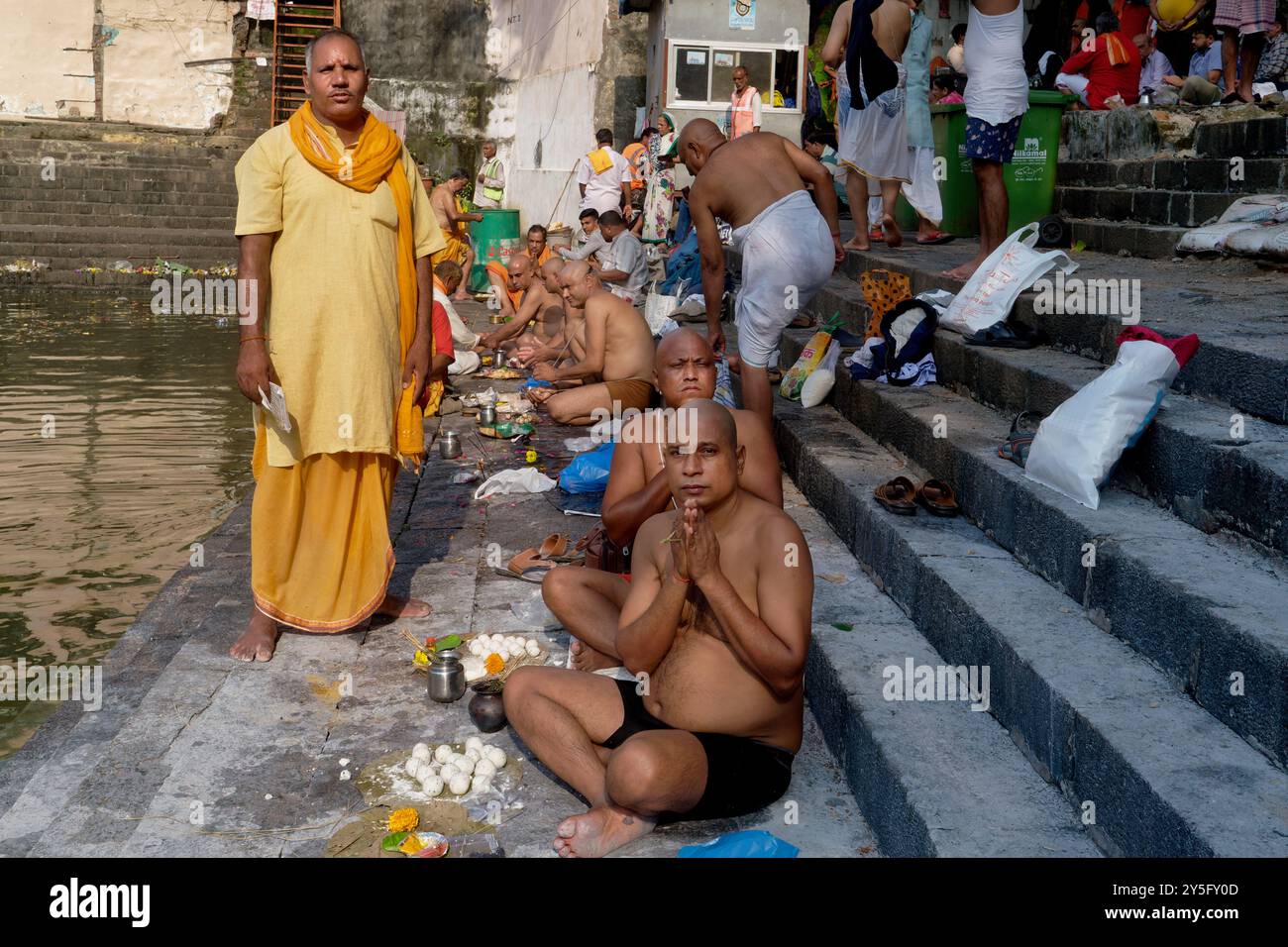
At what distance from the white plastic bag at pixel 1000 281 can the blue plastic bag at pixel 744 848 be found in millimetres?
3309

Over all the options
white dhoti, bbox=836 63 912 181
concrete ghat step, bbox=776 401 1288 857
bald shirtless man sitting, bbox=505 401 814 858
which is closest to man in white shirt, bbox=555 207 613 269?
white dhoti, bbox=836 63 912 181

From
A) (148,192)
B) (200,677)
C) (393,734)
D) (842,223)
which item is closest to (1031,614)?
(393,734)

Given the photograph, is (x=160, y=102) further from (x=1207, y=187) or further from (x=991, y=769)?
(x=991, y=769)

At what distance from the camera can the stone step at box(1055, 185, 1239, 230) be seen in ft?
22.4

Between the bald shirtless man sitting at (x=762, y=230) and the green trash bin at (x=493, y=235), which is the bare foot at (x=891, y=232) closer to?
the bald shirtless man sitting at (x=762, y=230)

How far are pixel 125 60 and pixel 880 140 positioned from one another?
62.2 ft

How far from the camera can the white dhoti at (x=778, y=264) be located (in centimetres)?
611

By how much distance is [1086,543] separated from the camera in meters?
3.57

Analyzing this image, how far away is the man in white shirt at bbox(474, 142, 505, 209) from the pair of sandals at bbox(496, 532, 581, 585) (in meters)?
16.1

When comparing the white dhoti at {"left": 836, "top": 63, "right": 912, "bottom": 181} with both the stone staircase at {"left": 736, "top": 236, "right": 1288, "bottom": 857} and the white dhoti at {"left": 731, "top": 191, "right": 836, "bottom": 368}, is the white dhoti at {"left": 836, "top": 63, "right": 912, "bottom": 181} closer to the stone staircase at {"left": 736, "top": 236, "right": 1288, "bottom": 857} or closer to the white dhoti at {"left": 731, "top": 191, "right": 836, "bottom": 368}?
the white dhoti at {"left": 731, "top": 191, "right": 836, "bottom": 368}

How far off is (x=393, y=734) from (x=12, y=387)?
26.4 feet

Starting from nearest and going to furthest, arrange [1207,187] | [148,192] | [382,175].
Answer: [382,175]
[1207,187]
[148,192]

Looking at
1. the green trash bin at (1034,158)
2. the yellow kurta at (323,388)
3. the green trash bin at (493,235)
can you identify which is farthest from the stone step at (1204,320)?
the green trash bin at (493,235)

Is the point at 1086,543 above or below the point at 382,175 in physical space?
below
